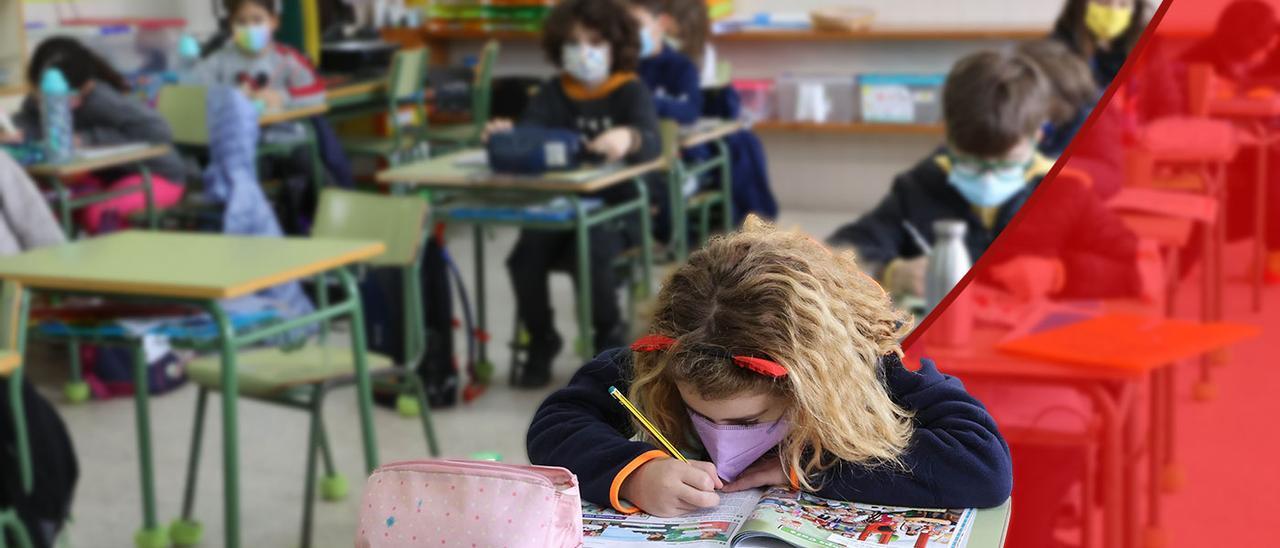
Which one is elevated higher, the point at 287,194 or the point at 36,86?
the point at 36,86

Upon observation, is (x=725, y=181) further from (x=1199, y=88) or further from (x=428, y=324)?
(x=1199, y=88)

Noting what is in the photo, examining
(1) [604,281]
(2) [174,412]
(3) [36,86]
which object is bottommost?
(2) [174,412]

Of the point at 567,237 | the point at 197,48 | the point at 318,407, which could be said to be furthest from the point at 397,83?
the point at 318,407

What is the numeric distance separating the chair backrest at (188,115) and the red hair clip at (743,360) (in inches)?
193

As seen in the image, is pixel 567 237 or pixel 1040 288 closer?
pixel 1040 288

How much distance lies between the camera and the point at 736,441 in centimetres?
110

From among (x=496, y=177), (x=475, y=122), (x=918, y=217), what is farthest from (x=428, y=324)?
(x=475, y=122)

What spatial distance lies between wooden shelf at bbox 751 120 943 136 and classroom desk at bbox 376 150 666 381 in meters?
2.75

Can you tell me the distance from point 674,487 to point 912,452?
0.17 meters

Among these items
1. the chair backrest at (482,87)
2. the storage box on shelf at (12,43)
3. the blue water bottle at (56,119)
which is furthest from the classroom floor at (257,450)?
the chair backrest at (482,87)

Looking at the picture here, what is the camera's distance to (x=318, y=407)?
322 cm

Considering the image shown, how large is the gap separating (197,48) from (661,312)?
6.03m

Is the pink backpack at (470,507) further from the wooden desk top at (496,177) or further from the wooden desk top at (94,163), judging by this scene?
the wooden desk top at (94,163)

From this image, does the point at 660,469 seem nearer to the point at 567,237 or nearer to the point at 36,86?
the point at 567,237
